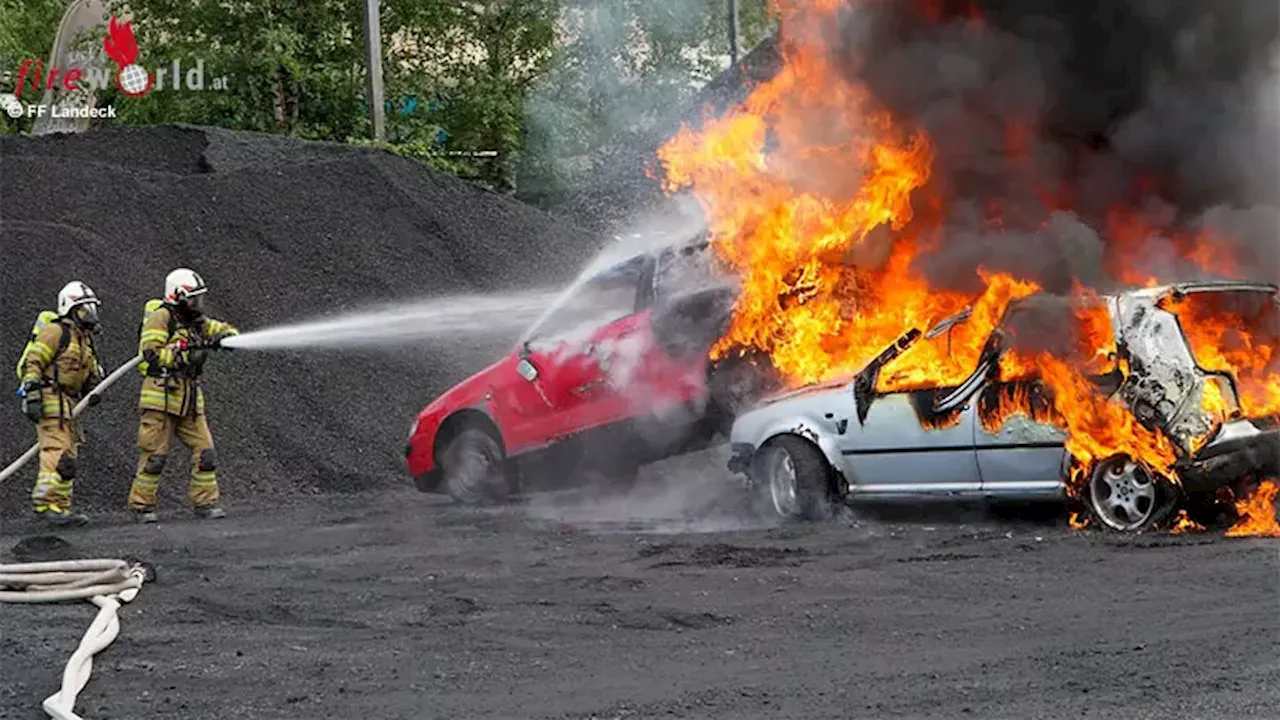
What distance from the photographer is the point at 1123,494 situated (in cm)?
957

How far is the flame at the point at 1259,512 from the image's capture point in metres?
9.34

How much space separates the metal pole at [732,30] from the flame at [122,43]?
11.8 meters

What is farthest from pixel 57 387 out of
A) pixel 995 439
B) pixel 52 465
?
pixel 995 439

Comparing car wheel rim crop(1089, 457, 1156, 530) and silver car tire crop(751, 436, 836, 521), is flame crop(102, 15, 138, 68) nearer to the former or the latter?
silver car tire crop(751, 436, 836, 521)

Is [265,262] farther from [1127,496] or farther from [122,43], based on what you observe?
[122,43]

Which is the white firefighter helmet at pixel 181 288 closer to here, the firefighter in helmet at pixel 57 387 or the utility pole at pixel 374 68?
the firefighter in helmet at pixel 57 387

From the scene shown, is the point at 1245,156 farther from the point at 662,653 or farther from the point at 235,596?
the point at 235,596

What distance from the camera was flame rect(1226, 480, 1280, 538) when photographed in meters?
9.34

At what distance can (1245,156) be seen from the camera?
37.3 ft

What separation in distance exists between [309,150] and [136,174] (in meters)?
3.22

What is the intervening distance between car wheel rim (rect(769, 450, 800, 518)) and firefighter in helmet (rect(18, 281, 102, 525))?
515cm

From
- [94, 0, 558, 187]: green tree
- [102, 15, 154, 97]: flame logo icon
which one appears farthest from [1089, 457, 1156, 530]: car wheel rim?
[102, 15, 154, 97]: flame logo icon

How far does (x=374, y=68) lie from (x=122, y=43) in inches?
262

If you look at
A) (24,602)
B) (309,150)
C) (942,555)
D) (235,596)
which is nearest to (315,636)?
(235,596)
